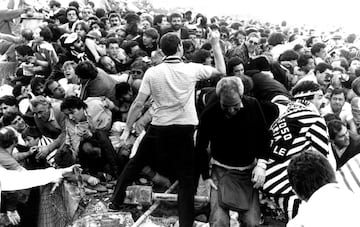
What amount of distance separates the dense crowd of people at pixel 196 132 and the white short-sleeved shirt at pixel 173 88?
0.03 ft

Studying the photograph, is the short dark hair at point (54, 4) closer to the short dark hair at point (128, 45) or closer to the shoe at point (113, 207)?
the short dark hair at point (128, 45)

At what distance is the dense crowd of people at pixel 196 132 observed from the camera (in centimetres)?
492

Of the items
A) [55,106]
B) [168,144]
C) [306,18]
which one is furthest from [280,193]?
[306,18]

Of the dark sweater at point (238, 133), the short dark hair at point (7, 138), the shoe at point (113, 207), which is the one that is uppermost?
the dark sweater at point (238, 133)

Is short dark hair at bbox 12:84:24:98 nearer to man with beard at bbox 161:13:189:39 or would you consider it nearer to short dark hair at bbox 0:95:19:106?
short dark hair at bbox 0:95:19:106

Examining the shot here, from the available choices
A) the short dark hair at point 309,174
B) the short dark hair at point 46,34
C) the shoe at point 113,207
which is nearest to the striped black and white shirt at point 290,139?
the short dark hair at point 309,174

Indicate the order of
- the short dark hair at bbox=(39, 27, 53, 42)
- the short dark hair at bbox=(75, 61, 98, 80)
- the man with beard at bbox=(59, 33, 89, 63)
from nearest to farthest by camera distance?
the short dark hair at bbox=(75, 61, 98, 80)
the man with beard at bbox=(59, 33, 89, 63)
the short dark hair at bbox=(39, 27, 53, 42)

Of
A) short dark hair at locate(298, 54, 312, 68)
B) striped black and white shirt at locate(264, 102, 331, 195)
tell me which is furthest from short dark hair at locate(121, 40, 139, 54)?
striped black and white shirt at locate(264, 102, 331, 195)

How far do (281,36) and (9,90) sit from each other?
5.49 meters

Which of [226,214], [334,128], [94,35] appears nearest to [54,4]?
[94,35]

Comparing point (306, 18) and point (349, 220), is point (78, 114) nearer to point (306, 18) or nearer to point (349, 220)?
point (349, 220)

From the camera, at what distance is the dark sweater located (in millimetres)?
5051

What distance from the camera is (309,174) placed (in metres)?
3.30

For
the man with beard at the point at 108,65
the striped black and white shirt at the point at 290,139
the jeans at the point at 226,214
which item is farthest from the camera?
the man with beard at the point at 108,65
